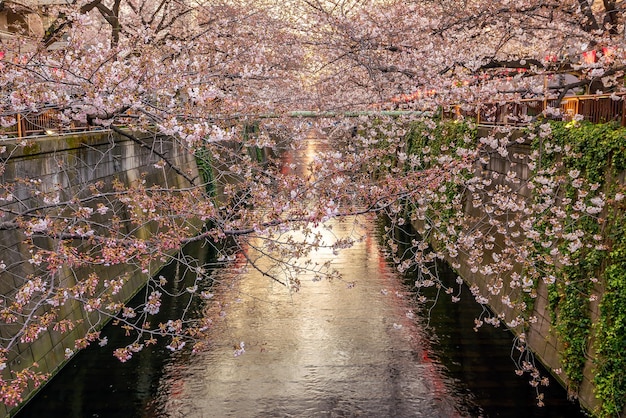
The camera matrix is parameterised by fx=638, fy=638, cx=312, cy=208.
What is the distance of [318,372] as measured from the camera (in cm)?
1426

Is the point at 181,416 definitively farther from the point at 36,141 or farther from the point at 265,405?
the point at 36,141

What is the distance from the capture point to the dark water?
12594mm

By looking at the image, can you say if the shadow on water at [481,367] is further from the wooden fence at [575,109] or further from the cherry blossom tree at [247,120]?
the wooden fence at [575,109]

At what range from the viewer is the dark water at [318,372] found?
A: 1259 centimetres

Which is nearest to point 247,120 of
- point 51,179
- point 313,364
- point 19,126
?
point 51,179

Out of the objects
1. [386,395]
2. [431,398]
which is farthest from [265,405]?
[431,398]

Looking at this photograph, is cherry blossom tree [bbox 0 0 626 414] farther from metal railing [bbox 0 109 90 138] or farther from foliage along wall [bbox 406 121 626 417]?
metal railing [bbox 0 109 90 138]

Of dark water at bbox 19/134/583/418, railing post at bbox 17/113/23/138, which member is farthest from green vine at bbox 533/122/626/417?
railing post at bbox 17/113/23/138

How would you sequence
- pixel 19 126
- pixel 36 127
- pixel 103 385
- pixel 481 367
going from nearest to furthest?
pixel 103 385, pixel 19 126, pixel 481 367, pixel 36 127

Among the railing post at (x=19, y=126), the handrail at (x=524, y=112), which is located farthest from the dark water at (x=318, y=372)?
the handrail at (x=524, y=112)

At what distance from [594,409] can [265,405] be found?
6084 millimetres

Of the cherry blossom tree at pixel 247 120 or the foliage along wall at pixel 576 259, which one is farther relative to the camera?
the foliage along wall at pixel 576 259

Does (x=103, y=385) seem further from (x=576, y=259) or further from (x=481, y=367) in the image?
(x=576, y=259)

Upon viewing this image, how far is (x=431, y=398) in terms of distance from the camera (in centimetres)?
1302
